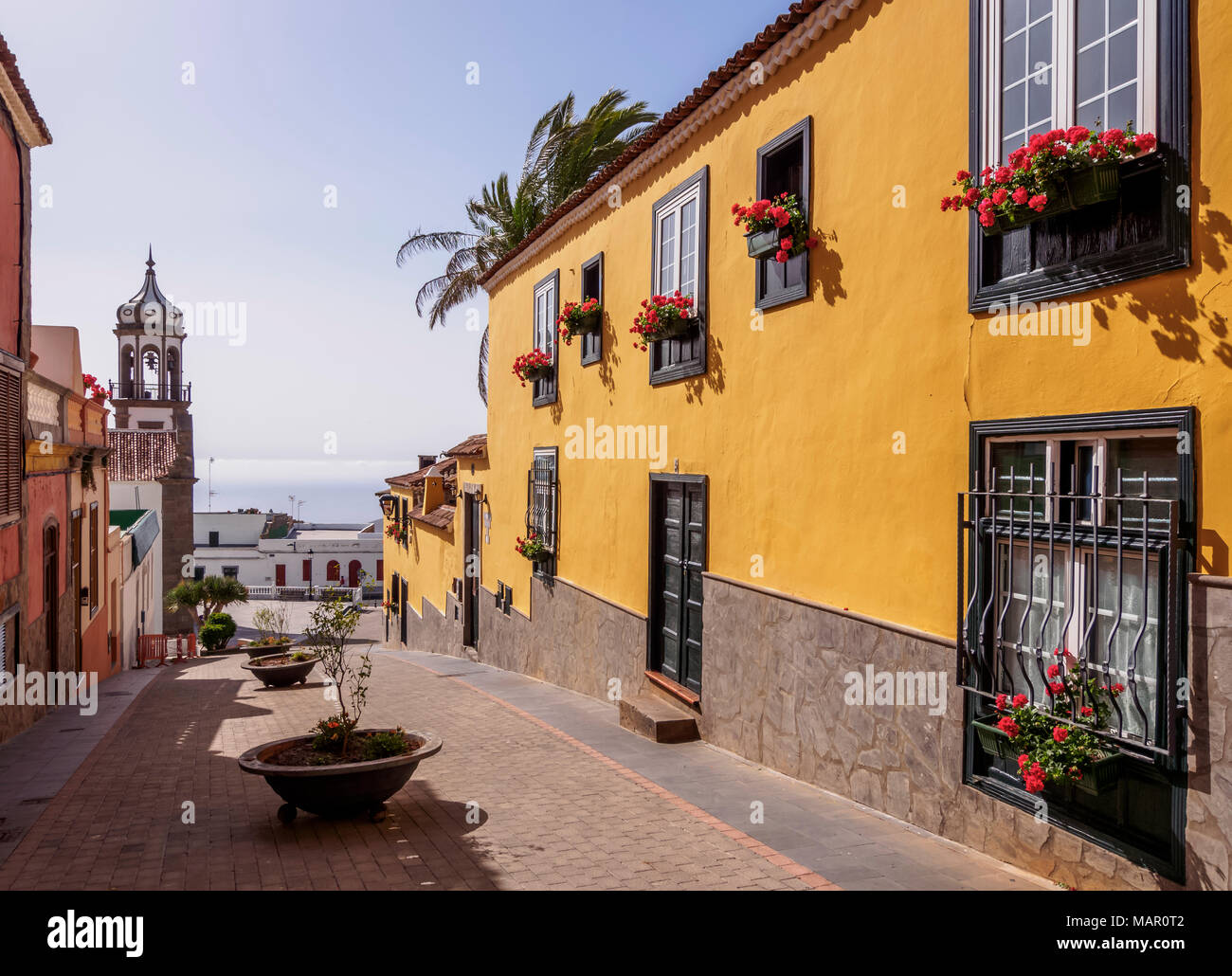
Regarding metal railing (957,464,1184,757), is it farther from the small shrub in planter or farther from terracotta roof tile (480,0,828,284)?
the small shrub in planter

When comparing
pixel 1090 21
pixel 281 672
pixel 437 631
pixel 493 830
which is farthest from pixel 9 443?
pixel 437 631

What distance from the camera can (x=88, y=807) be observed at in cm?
820

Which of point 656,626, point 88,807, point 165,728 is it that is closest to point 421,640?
point 165,728

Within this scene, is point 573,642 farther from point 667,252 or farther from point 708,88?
point 708,88

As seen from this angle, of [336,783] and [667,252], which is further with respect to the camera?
[667,252]

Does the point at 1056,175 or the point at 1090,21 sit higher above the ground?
the point at 1090,21

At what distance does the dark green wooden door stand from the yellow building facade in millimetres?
41

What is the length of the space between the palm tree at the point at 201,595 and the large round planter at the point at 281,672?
2658 centimetres

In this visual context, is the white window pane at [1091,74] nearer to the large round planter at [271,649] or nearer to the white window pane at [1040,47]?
the white window pane at [1040,47]

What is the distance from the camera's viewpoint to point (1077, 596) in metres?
5.52

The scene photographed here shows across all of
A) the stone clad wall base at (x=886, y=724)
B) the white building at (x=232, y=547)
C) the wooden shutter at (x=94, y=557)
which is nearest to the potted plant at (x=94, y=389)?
the wooden shutter at (x=94, y=557)

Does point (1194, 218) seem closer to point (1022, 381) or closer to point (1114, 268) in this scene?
point (1114, 268)

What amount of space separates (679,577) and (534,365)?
6072mm
